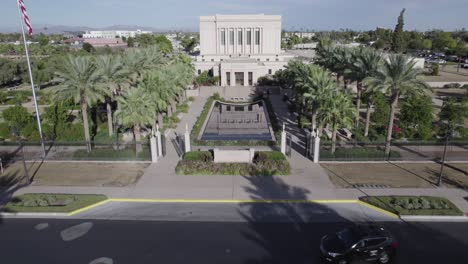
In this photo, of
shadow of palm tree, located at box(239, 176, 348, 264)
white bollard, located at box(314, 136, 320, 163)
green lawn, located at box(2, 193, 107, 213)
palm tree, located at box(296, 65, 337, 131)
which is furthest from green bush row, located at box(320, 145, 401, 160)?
green lawn, located at box(2, 193, 107, 213)

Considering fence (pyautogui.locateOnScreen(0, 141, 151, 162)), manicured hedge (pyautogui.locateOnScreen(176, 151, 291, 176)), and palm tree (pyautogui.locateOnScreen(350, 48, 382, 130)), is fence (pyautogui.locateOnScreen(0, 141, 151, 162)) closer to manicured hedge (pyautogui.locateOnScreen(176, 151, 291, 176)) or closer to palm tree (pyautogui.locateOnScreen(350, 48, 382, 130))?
manicured hedge (pyautogui.locateOnScreen(176, 151, 291, 176))

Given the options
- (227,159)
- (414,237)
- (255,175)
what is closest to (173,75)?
(227,159)

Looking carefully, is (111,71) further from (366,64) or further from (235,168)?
(366,64)

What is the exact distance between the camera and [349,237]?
15.7 metres

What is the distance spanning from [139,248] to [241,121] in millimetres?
26958

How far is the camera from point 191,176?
2573cm

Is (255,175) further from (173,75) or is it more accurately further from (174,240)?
(173,75)

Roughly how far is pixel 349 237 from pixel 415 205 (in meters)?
7.54

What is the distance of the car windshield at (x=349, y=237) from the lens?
1539 centimetres

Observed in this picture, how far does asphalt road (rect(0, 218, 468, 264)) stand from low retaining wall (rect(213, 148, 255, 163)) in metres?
8.53

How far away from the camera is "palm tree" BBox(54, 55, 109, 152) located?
2869 centimetres

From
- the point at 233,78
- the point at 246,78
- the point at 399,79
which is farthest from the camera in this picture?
the point at 246,78

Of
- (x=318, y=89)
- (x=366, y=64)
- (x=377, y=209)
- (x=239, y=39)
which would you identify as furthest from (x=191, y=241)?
(x=239, y=39)

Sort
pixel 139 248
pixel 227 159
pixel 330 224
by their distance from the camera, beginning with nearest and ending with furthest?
pixel 139 248 < pixel 330 224 < pixel 227 159
